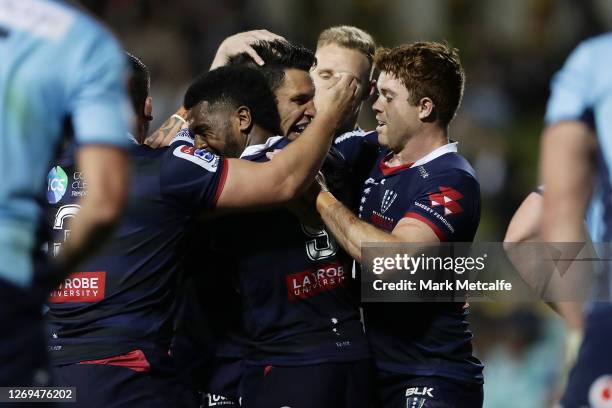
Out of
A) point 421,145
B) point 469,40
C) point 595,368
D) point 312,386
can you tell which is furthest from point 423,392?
point 469,40

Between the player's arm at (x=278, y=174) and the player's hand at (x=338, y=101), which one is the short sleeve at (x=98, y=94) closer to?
the player's arm at (x=278, y=174)

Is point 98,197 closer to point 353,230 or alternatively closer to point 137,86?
point 353,230

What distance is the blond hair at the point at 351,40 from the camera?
5680 mm

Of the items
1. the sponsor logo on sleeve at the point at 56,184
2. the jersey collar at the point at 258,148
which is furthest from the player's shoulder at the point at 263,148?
the sponsor logo on sleeve at the point at 56,184

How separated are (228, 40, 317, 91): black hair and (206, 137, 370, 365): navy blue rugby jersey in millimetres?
403

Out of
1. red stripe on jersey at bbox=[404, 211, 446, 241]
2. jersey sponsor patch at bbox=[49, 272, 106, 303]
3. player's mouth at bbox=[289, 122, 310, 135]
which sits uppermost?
player's mouth at bbox=[289, 122, 310, 135]

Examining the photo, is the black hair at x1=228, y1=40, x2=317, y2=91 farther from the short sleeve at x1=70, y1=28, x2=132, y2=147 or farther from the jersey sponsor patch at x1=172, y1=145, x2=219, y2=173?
the short sleeve at x1=70, y1=28, x2=132, y2=147

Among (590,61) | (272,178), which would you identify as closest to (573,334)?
(590,61)

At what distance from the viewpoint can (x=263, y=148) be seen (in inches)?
179

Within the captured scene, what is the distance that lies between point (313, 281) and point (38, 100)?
1957mm

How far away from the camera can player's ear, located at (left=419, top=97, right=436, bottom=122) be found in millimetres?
4949

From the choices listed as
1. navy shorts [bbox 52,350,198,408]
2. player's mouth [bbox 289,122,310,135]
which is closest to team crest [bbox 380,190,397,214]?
player's mouth [bbox 289,122,310,135]

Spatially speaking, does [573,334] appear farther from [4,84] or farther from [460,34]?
[460,34]

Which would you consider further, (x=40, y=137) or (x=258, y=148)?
(x=258, y=148)
